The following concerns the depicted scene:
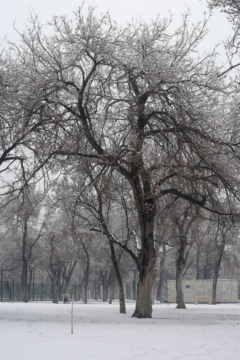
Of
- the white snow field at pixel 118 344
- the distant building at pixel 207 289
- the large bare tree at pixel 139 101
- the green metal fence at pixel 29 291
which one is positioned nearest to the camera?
the white snow field at pixel 118 344

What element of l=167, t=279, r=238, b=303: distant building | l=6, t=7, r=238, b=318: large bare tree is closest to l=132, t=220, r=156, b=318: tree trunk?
l=6, t=7, r=238, b=318: large bare tree

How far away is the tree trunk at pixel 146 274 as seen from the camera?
18.1 metres

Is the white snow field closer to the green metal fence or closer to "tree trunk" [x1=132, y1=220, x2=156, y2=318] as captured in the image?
"tree trunk" [x1=132, y1=220, x2=156, y2=318]

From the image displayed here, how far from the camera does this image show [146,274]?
59.4 ft

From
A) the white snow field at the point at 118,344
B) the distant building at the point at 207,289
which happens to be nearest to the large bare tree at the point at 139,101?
the white snow field at the point at 118,344

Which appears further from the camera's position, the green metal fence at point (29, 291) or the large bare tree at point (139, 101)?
the green metal fence at point (29, 291)

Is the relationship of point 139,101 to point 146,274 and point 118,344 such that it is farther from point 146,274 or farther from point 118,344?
point 118,344

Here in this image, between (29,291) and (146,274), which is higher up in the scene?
(146,274)

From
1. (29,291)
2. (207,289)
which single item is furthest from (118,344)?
(29,291)

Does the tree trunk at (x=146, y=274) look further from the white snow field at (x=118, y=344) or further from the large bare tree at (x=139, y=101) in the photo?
the white snow field at (x=118, y=344)

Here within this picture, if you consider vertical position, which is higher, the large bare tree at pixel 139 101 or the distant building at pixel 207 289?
the large bare tree at pixel 139 101

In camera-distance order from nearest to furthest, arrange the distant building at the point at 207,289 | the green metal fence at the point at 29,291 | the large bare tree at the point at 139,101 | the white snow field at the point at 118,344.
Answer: the white snow field at the point at 118,344
the large bare tree at the point at 139,101
the distant building at the point at 207,289
the green metal fence at the point at 29,291

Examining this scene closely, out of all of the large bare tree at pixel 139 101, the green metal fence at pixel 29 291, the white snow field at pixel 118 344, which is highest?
the large bare tree at pixel 139 101

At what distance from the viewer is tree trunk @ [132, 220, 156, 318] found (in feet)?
59.5
